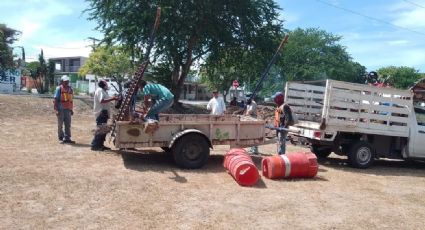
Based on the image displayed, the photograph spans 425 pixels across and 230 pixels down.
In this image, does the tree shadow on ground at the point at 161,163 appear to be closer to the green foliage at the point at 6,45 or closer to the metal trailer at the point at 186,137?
the metal trailer at the point at 186,137

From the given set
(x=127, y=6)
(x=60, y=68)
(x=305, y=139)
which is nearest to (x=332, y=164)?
(x=305, y=139)

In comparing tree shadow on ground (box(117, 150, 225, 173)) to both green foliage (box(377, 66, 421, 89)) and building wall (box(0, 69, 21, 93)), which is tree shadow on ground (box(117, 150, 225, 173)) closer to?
building wall (box(0, 69, 21, 93))

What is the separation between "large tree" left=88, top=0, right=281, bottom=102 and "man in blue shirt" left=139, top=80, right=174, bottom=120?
14.5 meters

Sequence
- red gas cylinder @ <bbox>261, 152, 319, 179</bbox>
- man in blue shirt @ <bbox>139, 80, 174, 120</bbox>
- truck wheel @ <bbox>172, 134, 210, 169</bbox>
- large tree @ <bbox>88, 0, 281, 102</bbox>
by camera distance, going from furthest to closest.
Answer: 1. large tree @ <bbox>88, 0, 281, 102</bbox>
2. man in blue shirt @ <bbox>139, 80, 174, 120</bbox>
3. truck wheel @ <bbox>172, 134, 210, 169</bbox>
4. red gas cylinder @ <bbox>261, 152, 319, 179</bbox>

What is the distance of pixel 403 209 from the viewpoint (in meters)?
7.36

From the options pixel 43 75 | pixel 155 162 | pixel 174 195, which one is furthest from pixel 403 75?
pixel 174 195

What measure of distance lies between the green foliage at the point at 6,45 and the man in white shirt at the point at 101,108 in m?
31.7

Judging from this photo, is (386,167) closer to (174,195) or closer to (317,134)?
(317,134)

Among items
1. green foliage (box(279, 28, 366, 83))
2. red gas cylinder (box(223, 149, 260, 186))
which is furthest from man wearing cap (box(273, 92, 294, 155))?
green foliage (box(279, 28, 366, 83))

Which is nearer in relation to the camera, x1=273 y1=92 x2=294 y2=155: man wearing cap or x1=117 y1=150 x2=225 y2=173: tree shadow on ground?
x1=117 y1=150 x2=225 y2=173: tree shadow on ground

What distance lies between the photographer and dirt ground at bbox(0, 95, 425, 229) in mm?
6023

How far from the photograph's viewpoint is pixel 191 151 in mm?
9391

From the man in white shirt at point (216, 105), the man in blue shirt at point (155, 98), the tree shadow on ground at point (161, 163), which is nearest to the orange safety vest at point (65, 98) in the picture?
the tree shadow on ground at point (161, 163)

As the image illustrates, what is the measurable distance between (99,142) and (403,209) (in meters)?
6.69
